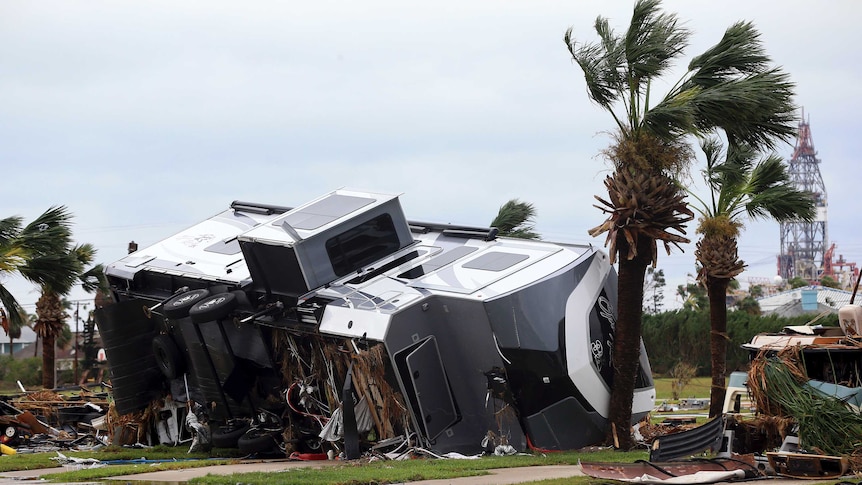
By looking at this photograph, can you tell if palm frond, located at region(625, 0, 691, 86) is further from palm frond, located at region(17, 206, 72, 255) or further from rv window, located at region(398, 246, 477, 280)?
palm frond, located at region(17, 206, 72, 255)

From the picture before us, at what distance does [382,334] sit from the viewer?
1597cm

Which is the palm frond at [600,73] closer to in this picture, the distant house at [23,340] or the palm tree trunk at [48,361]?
the palm tree trunk at [48,361]

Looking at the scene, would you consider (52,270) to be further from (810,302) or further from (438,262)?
(810,302)

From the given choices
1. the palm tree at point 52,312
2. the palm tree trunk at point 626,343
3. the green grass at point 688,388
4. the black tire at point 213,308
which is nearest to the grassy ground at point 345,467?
the palm tree trunk at point 626,343

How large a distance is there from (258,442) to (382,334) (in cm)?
446

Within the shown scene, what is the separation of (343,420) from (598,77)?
304 inches

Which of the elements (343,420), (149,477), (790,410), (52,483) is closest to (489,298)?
(343,420)

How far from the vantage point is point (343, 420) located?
1691 centimetres

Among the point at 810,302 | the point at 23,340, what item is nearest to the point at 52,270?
the point at 810,302

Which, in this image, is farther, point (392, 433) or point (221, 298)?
point (221, 298)

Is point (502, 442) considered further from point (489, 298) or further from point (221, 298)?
point (221, 298)

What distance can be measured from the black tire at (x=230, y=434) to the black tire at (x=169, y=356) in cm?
169

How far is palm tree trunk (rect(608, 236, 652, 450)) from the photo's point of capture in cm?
1794

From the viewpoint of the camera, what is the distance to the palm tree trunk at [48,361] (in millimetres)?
36169
